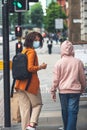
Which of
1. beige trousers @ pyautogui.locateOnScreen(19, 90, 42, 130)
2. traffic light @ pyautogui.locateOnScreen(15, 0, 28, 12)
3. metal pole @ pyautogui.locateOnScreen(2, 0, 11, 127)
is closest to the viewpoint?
beige trousers @ pyautogui.locateOnScreen(19, 90, 42, 130)

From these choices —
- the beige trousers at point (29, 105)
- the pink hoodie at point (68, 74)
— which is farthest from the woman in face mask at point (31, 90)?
the pink hoodie at point (68, 74)

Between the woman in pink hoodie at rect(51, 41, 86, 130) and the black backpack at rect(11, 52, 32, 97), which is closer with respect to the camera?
the woman in pink hoodie at rect(51, 41, 86, 130)

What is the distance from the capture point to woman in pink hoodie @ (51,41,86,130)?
873 cm

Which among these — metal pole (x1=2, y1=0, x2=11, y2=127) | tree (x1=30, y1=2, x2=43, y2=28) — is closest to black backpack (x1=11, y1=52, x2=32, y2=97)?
metal pole (x1=2, y1=0, x2=11, y2=127)

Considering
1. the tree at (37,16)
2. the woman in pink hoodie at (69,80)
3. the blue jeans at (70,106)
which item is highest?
the woman in pink hoodie at (69,80)

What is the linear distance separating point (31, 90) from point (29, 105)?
0.33m

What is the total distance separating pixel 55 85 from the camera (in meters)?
8.77

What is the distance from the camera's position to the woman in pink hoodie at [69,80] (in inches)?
344

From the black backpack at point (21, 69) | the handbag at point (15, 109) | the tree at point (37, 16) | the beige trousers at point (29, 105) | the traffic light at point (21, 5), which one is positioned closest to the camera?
the black backpack at point (21, 69)

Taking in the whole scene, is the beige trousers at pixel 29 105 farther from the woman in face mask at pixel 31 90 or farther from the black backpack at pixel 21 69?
the black backpack at pixel 21 69

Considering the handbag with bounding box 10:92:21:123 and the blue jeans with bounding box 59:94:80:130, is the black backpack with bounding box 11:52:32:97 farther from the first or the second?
the handbag with bounding box 10:92:21:123

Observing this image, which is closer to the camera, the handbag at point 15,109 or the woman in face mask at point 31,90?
the woman in face mask at point 31,90

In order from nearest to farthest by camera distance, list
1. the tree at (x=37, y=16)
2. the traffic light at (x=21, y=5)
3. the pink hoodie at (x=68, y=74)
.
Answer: the pink hoodie at (x=68, y=74), the traffic light at (x=21, y=5), the tree at (x=37, y=16)

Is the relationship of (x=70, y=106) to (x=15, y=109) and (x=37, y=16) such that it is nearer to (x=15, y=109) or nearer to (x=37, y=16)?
(x=15, y=109)
